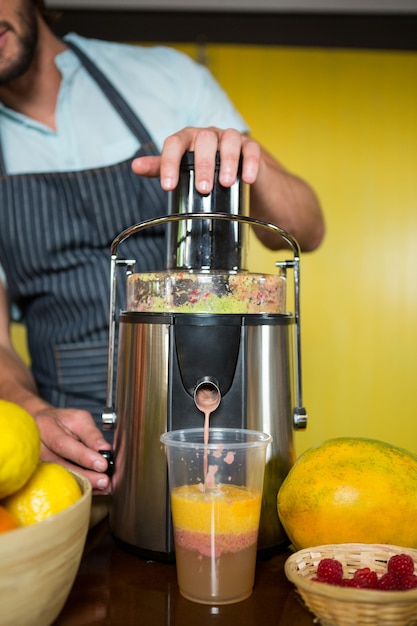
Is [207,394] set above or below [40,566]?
above

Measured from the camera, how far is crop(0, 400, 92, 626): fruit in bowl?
506mm

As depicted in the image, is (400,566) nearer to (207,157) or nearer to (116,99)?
(207,157)

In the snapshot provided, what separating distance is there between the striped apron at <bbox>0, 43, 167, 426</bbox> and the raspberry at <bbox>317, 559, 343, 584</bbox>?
91 cm

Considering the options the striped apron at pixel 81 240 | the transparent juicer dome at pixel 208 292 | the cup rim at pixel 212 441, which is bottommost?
the cup rim at pixel 212 441

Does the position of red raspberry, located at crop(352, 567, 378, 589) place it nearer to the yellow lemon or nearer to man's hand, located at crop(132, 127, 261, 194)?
the yellow lemon

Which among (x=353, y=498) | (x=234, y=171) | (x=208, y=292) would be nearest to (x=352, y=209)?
(x=234, y=171)

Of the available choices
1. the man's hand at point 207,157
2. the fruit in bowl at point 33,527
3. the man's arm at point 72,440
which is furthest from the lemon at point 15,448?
the man's hand at point 207,157

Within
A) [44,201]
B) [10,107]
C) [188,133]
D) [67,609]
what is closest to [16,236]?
[44,201]

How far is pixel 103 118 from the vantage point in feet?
4.97

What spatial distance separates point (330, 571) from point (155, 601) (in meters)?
0.17

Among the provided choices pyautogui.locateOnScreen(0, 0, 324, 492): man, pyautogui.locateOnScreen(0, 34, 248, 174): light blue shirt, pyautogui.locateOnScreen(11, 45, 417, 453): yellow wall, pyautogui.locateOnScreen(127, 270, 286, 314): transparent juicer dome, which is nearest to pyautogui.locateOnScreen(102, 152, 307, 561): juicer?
pyautogui.locateOnScreen(127, 270, 286, 314): transparent juicer dome

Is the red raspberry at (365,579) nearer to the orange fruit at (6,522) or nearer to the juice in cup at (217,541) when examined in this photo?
the juice in cup at (217,541)

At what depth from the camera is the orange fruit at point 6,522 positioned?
0.55m

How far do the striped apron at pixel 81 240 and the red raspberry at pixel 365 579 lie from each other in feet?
3.03
